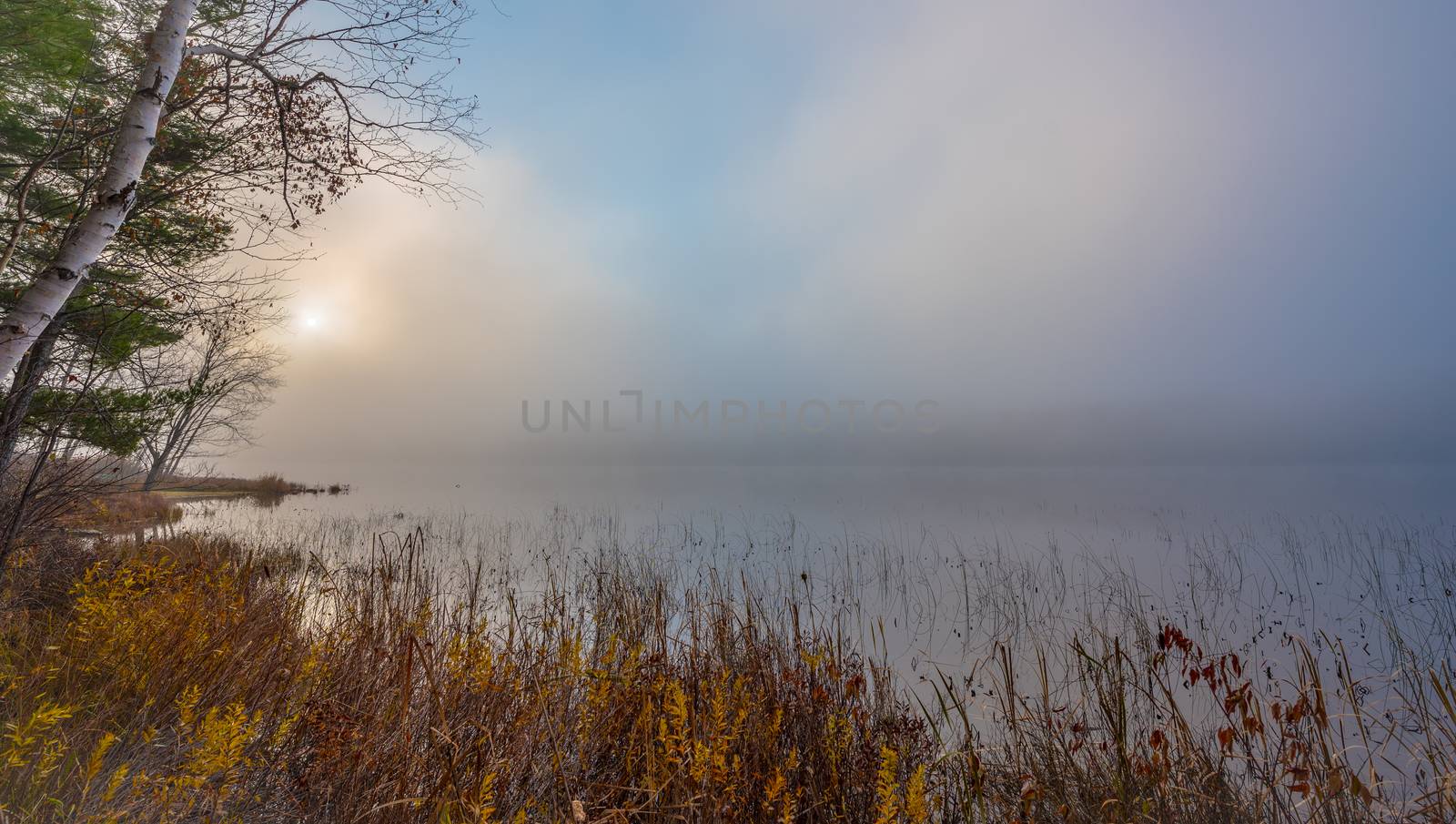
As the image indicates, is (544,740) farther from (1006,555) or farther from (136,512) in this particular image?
(136,512)

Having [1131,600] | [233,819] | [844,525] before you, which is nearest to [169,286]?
[233,819]

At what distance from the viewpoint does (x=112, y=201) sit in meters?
3.53

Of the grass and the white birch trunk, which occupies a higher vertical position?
the white birch trunk

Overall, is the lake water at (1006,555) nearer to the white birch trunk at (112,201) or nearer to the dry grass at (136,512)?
the dry grass at (136,512)

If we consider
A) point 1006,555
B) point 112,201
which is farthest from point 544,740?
point 1006,555

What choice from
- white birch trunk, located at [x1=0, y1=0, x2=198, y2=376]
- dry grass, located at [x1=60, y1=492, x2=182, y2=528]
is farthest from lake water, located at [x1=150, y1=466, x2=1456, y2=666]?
white birch trunk, located at [x1=0, y1=0, x2=198, y2=376]

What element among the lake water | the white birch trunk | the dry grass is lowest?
the lake water

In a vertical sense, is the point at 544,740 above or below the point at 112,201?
below

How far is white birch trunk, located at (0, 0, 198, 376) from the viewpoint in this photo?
126 inches

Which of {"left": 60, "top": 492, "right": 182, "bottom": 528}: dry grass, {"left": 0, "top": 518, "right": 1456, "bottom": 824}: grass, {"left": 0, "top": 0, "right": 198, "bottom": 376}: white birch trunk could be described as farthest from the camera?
{"left": 60, "top": 492, "right": 182, "bottom": 528}: dry grass

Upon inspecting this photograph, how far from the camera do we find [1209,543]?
14.6 meters

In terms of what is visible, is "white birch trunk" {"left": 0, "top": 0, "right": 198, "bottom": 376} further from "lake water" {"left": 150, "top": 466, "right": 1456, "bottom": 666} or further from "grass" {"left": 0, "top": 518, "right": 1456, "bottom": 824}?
"lake water" {"left": 150, "top": 466, "right": 1456, "bottom": 666}

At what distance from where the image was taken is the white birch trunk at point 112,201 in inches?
126

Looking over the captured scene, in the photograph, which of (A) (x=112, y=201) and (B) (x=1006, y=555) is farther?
(B) (x=1006, y=555)
